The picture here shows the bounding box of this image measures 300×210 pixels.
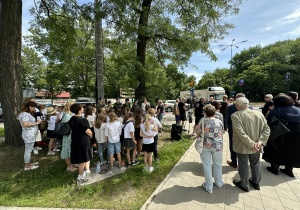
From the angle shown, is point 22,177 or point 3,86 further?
point 3,86

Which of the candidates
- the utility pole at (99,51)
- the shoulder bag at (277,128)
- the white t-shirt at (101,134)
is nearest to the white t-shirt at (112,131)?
the white t-shirt at (101,134)

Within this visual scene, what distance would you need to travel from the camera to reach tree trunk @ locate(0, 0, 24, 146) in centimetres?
479

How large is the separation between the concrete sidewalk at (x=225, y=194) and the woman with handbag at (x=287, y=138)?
1.37 ft

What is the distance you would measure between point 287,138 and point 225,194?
1984mm

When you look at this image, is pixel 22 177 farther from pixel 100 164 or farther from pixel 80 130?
pixel 80 130

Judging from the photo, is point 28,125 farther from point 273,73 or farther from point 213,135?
point 273,73

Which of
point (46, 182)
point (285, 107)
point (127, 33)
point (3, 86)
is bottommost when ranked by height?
point (46, 182)

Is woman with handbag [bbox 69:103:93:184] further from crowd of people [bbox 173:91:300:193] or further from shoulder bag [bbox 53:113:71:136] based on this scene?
crowd of people [bbox 173:91:300:193]

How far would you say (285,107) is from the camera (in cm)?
311

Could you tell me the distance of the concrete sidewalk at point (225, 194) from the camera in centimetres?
243

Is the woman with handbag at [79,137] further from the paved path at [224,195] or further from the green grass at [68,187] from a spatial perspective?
the paved path at [224,195]

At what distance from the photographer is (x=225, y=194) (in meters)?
2.68

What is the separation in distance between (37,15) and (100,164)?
7.02 m

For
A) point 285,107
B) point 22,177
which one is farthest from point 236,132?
point 22,177
